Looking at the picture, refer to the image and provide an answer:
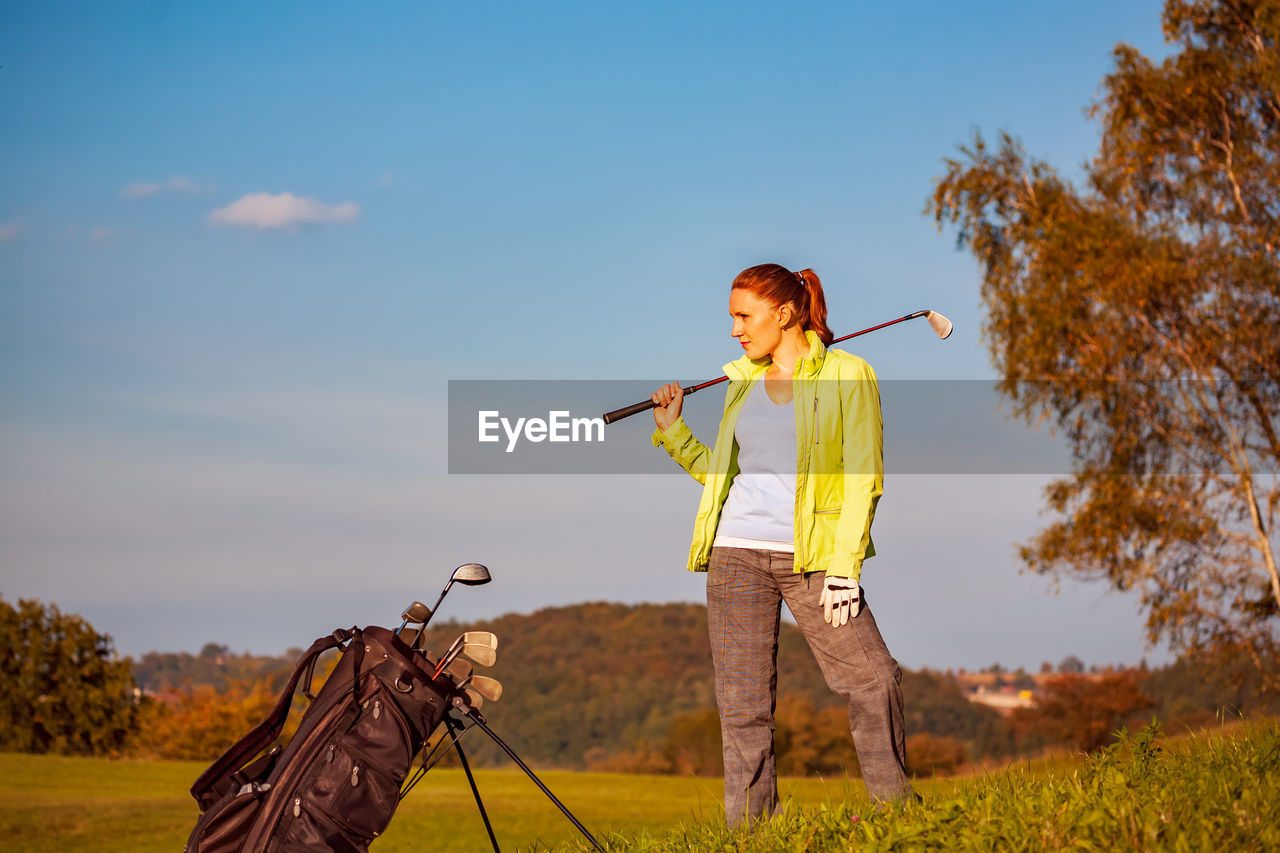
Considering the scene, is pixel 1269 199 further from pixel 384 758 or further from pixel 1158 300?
pixel 384 758

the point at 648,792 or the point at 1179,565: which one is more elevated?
the point at 1179,565

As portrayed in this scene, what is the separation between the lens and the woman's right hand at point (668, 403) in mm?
4930

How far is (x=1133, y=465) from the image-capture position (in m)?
19.6

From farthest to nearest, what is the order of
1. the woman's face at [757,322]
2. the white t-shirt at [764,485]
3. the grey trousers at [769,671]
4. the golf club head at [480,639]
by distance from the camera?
the woman's face at [757,322], the white t-shirt at [764,485], the grey trousers at [769,671], the golf club head at [480,639]

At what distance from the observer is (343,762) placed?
3904 millimetres

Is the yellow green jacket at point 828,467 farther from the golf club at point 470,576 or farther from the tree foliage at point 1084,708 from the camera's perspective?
the tree foliage at point 1084,708

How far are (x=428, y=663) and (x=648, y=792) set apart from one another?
11366 millimetres

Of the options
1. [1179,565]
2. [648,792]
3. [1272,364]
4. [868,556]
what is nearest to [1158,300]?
[1272,364]

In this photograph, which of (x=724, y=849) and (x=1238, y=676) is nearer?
(x=724, y=849)

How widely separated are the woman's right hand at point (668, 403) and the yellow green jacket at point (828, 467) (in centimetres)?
Result: 24

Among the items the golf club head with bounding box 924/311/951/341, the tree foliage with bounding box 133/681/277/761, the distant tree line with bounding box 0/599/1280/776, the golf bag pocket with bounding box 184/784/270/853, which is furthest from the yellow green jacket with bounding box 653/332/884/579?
the tree foliage with bounding box 133/681/277/761

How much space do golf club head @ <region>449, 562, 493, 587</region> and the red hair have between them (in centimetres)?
155

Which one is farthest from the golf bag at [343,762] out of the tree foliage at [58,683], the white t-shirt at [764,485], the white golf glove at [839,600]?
the tree foliage at [58,683]

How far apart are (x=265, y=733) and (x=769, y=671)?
1860 millimetres
